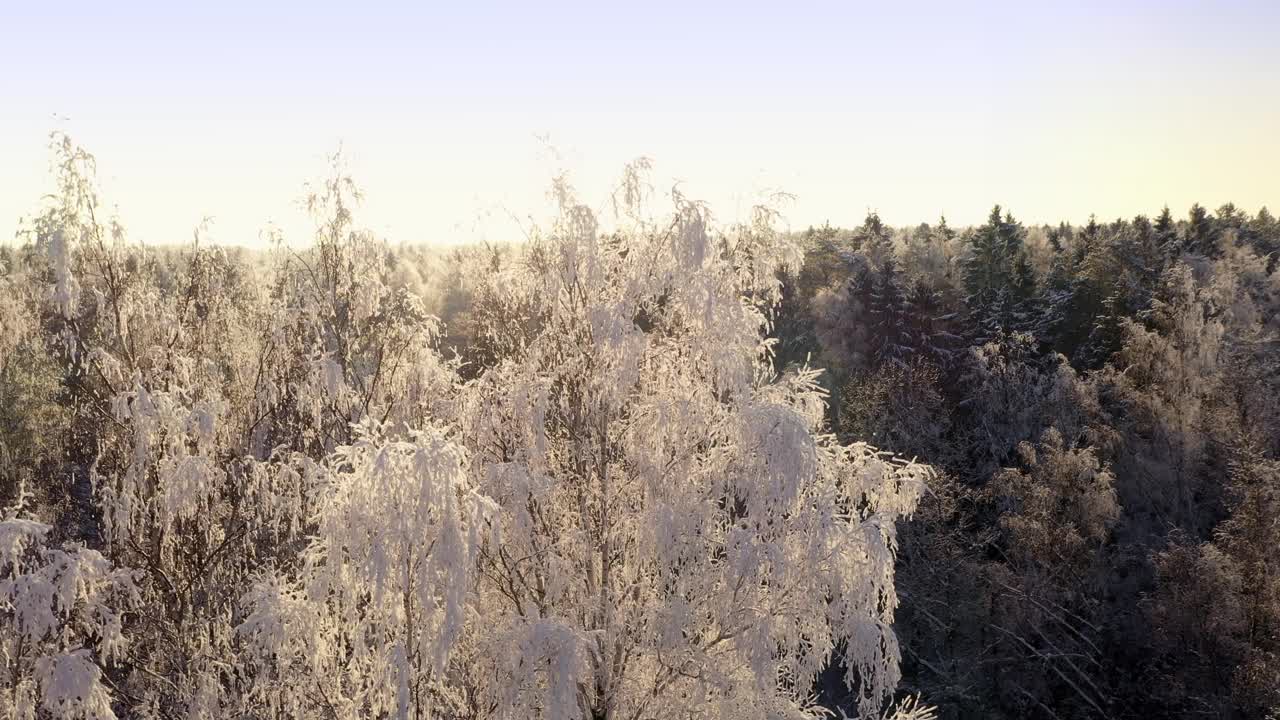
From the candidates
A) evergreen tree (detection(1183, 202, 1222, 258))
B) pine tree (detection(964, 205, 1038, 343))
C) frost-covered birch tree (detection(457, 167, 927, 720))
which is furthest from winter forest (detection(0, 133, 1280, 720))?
evergreen tree (detection(1183, 202, 1222, 258))

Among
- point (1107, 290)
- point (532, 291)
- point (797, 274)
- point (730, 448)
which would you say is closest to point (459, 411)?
point (532, 291)

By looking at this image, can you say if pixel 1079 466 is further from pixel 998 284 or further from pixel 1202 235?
pixel 1202 235

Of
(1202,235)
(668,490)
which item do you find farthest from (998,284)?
(668,490)

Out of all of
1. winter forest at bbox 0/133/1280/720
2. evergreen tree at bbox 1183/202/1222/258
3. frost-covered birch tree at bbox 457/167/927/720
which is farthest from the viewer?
evergreen tree at bbox 1183/202/1222/258

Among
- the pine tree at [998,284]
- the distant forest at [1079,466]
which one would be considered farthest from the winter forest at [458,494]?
the pine tree at [998,284]

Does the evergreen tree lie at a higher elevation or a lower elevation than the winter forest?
higher

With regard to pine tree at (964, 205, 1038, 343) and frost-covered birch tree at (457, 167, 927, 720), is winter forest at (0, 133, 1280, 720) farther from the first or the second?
pine tree at (964, 205, 1038, 343)

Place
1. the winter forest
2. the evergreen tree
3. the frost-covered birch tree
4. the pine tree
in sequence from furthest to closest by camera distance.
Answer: the evergreen tree, the pine tree, the frost-covered birch tree, the winter forest

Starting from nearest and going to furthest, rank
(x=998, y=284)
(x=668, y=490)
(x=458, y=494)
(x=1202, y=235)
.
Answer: (x=458, y=494), (x=668, y=490), (x=998, y=284), (x=1202, y=235)

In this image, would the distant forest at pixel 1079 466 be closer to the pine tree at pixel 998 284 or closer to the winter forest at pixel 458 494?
the pine tree at pixel 998 284

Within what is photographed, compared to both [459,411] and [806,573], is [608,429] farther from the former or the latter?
[806,573]

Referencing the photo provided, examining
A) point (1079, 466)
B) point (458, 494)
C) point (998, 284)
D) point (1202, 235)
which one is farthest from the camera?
point (1202, 235)

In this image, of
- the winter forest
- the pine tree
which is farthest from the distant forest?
the winter forest

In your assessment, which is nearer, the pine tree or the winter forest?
the winter forest
